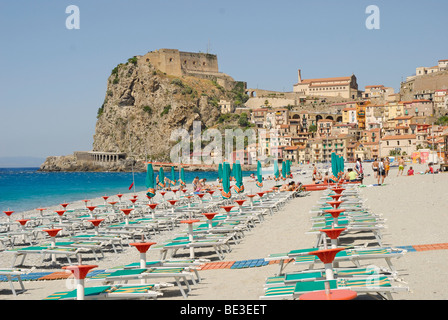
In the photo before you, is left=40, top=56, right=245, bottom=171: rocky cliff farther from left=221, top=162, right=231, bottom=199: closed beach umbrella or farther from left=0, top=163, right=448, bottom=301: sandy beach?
left=0, top=163, right=448, bottom=301: sandy beach

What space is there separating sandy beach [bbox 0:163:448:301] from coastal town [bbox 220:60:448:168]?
6397 centimetres

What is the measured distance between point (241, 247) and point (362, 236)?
2541mm

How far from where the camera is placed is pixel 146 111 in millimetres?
108625

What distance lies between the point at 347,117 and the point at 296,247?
10295cm

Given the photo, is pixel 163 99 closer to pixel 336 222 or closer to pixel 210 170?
pixel 210 170

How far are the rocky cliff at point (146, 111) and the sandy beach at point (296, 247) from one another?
294 feet

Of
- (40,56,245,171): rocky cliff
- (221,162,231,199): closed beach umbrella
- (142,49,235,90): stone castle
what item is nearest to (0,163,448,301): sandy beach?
(221,162,231,199): closed beach umbrella

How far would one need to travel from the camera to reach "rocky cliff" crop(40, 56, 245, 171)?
106500mm

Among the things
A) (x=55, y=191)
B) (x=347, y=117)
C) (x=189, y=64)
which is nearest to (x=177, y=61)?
(x=189, y=64)

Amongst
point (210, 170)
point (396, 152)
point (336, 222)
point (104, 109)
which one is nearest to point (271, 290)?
point (336, 222)

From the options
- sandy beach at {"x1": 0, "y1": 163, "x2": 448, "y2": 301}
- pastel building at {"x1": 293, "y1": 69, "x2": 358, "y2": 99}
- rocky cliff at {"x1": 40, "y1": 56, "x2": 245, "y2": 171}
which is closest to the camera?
sandy beach at {"x1": 0, "y1": 163, "x2": 448, "y2": 301}

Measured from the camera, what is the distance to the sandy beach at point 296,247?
674 centimetres

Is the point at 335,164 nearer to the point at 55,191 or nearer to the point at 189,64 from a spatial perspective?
the point at 55,191

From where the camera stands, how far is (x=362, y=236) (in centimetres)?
1101
